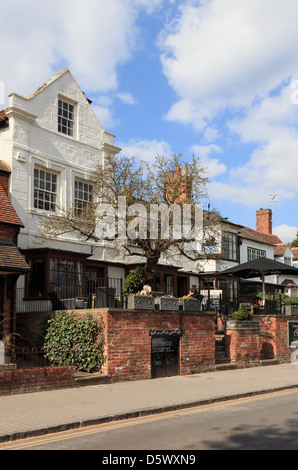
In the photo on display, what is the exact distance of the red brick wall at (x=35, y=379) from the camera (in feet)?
36.8

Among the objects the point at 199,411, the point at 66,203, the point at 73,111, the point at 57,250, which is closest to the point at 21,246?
the point at 57,250

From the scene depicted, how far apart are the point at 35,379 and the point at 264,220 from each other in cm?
3554

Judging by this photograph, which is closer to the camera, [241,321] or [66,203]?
[241,321]

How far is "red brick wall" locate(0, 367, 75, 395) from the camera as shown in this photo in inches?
441

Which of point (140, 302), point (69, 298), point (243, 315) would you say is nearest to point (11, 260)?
point (69, 298)

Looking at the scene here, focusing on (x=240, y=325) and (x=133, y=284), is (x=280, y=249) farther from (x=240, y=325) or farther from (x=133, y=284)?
(x=133, y=284)

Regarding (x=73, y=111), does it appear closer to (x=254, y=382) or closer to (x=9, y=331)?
(x=9, y=331)

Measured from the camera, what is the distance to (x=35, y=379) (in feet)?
38.7

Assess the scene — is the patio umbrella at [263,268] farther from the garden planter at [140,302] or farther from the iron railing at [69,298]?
the garden planter at [140,302]

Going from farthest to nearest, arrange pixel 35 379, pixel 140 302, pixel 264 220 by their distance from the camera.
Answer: pixel 264 220 < pixel 140 302 < pixel 35 379

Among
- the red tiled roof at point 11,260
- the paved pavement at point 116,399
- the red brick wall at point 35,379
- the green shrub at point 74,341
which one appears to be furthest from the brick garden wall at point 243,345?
the red tiled roof at point 11,260

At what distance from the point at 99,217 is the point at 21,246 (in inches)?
138

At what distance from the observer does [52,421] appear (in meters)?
A: 8.47
